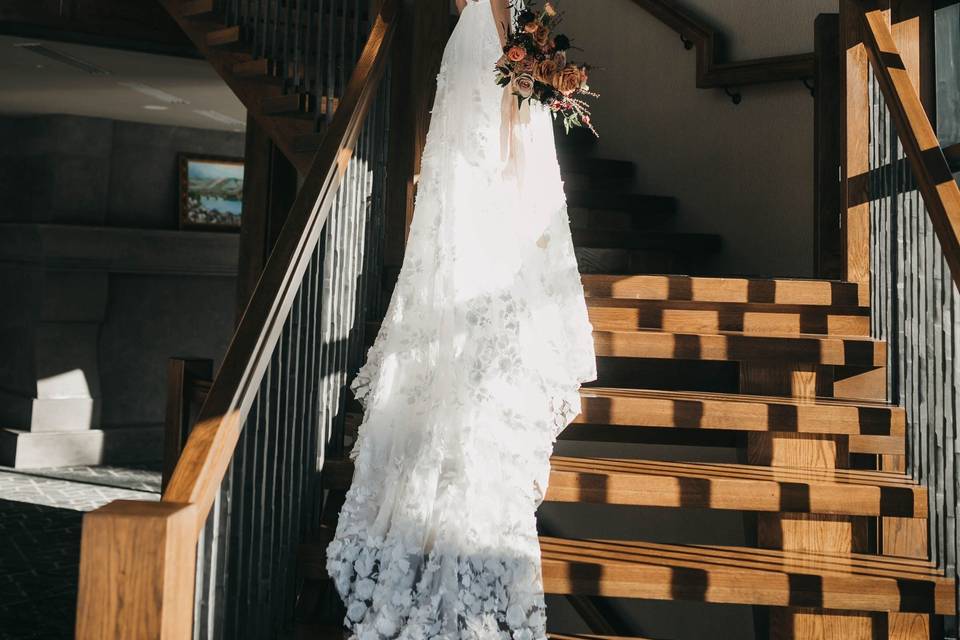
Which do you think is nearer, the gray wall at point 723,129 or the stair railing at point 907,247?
the stair railing at point 907,247

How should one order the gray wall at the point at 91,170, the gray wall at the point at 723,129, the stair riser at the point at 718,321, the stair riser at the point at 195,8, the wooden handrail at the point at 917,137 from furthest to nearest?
1. the gray wall at the point at 91,170
2. the stair riser at the point at 195,8
3. the gray wall at the point at 723,129
4. the stair riser at the point at 718,321
5. the wooden handrail at the point at 917,137

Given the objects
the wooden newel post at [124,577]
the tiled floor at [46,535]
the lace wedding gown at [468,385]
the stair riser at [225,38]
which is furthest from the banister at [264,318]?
the tiled floor at [46,535]

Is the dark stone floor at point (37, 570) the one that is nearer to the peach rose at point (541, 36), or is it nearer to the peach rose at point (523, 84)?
the peach rose at point (523, 84)

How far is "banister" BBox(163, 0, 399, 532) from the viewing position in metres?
1.89

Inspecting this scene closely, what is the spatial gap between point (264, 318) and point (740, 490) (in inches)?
56.1

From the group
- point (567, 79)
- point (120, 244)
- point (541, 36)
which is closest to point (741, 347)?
point (567, 79)

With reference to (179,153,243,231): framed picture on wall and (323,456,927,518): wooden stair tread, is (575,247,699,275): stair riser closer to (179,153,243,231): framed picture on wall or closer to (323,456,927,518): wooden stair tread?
(323,456,927,518): wooden stair tread

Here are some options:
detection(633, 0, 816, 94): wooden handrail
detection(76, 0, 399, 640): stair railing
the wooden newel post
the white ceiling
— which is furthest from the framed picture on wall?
the wooden newel post

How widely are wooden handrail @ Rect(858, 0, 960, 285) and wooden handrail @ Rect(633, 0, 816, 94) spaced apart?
45.6 inches

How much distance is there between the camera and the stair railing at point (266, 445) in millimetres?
1663

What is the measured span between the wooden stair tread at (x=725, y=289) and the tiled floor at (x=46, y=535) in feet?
Result: 10.5

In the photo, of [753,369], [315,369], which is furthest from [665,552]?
[315,369]

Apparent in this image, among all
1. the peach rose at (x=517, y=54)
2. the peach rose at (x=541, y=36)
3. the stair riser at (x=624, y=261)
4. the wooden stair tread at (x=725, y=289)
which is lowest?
the wooden stair tread at (x=725, y=289)

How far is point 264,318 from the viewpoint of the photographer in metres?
2.21
